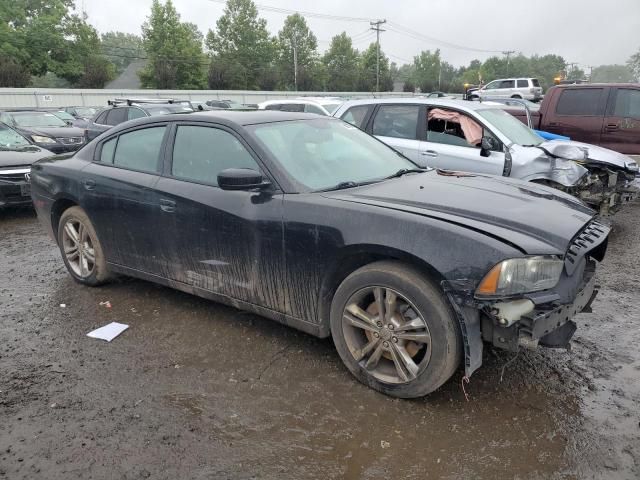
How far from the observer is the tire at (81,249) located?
4754 mm

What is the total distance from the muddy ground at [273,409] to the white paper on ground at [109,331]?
8 centimetres

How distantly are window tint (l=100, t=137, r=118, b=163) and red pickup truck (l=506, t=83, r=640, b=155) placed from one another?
23.9 ft

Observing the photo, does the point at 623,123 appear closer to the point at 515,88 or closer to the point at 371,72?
the point at 515,88

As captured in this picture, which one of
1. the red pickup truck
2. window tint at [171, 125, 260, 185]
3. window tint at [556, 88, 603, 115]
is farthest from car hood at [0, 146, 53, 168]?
window tint at [556, 88, 603, 115]

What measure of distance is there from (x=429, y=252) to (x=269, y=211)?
1138 mm

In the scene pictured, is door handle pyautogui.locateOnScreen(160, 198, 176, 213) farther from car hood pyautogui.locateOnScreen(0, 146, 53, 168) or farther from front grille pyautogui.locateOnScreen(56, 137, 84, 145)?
front grille pyautogui.locateOnScreen(56, 137, 84, 145)

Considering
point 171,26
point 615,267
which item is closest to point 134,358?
point 615,267

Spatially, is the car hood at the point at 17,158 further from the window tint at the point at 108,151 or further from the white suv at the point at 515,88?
the white suv at the point at 515,88

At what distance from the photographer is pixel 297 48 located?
2569 inches

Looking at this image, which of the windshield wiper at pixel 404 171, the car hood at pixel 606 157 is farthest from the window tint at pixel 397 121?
the windshield wiper at pixel 404 171

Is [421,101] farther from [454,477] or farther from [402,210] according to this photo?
[454,477]

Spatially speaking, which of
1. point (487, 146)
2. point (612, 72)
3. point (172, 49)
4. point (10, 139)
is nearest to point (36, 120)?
point (10, 139)

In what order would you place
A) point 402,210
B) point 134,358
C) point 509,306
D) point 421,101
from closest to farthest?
point 509,306
point 402,210
point 134,358
point 421,101

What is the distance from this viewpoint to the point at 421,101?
24.0 ft
